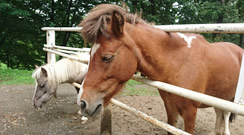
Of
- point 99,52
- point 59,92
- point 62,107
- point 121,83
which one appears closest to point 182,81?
point 121,83

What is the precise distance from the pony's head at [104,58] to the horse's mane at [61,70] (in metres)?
2.60

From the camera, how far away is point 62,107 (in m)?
4.83

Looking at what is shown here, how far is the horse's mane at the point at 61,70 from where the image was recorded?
3920 mm

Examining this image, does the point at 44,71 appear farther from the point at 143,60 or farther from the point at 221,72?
the point at 221,72

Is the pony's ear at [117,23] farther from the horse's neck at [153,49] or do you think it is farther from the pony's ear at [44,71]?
the pony's ear at [44,71]

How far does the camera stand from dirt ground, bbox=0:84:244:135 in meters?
3.54

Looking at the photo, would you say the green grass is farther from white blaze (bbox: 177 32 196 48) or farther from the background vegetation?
white blaze (bbox: 177 32 196 48)

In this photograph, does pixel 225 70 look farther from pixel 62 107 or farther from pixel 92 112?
pixel 62 107

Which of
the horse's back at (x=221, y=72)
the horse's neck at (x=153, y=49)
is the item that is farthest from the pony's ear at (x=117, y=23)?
the horse's back at (x=221, y=72)

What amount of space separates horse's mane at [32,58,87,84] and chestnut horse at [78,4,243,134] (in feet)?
8.46

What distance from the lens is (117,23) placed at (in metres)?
1.51

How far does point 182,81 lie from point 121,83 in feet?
1.94

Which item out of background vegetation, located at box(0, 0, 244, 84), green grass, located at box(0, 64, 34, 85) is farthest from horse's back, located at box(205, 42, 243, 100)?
green grass, located at box(0, 64, 34, 85)

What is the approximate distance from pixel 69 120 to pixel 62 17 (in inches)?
362
